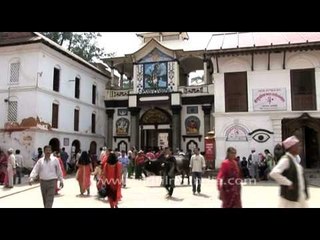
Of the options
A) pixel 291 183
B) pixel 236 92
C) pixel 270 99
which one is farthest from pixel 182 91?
pixel 291 183

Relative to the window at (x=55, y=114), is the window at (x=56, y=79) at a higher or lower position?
higher

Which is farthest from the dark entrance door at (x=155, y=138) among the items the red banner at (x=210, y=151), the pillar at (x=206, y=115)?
the red banner at (x=210, y=151)

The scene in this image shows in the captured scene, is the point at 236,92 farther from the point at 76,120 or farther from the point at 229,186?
the point at 229,186

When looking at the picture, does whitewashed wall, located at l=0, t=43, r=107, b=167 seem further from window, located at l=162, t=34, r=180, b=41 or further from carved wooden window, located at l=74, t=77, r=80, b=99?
window, located at l=162, t=34, r=180, b=41

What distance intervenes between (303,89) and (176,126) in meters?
9.34

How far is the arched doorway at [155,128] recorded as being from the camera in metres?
27.9

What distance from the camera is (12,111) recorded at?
2236cm

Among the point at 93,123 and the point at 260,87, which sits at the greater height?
the point at 260,87

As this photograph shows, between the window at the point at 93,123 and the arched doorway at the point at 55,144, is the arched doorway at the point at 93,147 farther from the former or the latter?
the arched doorway at the point at 55,144

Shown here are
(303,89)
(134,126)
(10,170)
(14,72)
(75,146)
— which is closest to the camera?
(10,170)

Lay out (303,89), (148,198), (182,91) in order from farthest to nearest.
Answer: (182,91) → (303,89) → (148,198)

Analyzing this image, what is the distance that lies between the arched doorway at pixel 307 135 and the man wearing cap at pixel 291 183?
1586cm
